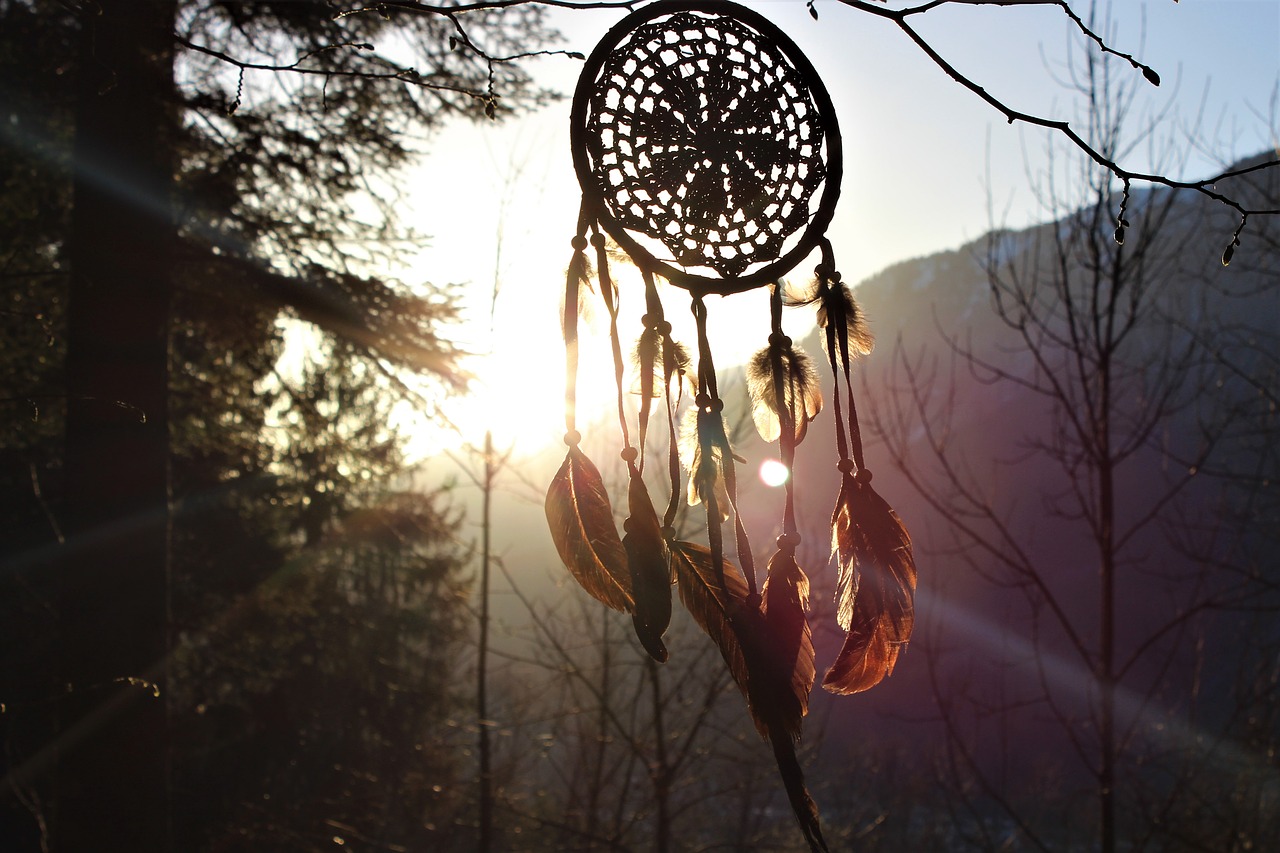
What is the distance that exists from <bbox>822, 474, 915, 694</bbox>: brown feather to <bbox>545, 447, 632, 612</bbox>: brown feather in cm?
26

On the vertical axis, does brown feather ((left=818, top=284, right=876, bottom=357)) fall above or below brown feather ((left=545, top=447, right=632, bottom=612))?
above

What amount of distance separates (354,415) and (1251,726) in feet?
33.0

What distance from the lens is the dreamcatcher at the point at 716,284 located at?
0.93m

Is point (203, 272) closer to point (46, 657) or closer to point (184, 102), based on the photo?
point (184, 102)

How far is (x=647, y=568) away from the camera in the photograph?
89 centimetres

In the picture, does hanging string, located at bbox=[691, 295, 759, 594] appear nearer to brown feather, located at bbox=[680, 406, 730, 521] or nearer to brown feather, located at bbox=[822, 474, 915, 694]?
brown feather, located at bbox=[680, 406, 730, 521]

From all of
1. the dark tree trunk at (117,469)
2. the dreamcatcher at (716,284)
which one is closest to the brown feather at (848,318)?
the dreamcatcher at (716,284)

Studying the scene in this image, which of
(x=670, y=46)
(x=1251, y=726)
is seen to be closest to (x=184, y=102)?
(x=670, y=46)

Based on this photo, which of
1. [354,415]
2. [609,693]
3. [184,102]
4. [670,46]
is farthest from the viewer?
[354,415]

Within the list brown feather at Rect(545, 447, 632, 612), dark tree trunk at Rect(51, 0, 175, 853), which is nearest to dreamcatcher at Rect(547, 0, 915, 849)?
brown feather at Rect(545, 447, 632, 612)

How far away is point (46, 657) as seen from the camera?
7.01 metres

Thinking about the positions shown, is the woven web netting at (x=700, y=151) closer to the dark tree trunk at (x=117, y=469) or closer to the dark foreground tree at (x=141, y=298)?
the dark foreground tree at (x=141, y=298)

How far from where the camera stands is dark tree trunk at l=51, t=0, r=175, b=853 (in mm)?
3061

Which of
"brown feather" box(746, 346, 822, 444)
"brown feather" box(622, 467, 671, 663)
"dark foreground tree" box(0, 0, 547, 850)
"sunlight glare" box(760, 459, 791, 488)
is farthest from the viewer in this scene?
"dark foreground tree" box(0, 0, 547, 850)
